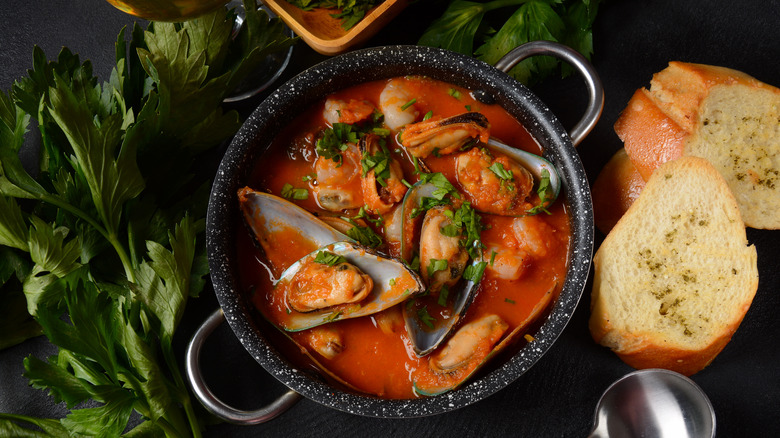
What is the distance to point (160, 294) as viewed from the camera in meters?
2.50

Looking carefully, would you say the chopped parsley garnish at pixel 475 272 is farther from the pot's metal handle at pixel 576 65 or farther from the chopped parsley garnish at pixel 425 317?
the pot's metal handle at pixel 576 65

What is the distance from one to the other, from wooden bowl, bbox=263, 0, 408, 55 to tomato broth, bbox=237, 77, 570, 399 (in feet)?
0.68

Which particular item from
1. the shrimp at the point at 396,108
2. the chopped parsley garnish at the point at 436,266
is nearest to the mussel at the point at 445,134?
the shrimp at the point at 396,108

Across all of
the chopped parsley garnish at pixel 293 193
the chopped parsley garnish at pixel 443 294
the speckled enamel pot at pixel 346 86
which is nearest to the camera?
the speckled enamel pot at pixel 346 86

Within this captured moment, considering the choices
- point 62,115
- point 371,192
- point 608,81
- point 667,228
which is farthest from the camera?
point 608,81

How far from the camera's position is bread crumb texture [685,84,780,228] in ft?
9.14

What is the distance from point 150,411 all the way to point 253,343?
0.51 meters

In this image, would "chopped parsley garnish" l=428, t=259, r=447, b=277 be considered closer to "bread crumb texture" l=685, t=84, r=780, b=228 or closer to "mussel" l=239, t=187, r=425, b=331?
"mussel" l=239, t=187, r=425, b=331

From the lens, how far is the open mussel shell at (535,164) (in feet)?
8.21

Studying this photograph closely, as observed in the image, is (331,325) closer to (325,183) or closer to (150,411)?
(325,183)

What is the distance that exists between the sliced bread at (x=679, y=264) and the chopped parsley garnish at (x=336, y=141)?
1180 mm

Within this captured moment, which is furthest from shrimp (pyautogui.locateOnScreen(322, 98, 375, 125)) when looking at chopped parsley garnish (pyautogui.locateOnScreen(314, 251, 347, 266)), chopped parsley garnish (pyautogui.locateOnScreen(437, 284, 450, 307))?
chopped parsley garnish (pyautogui.locateOnScreen(437, 284, 450, 307))

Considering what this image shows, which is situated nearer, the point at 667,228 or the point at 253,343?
the point at 253,343

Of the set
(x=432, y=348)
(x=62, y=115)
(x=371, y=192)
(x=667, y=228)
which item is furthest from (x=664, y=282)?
(x=62, y=115)
